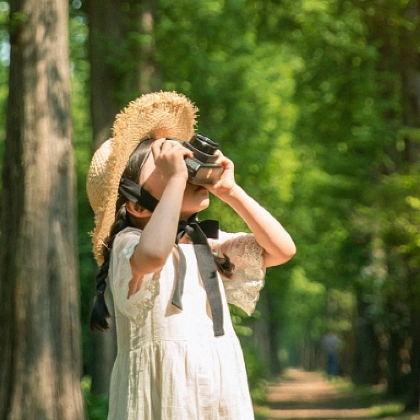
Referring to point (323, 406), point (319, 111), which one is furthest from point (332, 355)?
point (319, 111)

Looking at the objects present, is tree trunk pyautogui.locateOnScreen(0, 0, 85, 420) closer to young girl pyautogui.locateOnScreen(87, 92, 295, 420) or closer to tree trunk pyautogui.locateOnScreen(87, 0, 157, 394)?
young girl pyautogui.locateOnScreen(87, 92, 295, 420)

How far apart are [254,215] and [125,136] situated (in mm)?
584

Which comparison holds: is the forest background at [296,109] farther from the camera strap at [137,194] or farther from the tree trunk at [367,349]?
the camera strap at [137,194]

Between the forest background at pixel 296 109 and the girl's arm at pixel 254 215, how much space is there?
5.01 metres

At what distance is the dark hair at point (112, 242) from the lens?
142 inches

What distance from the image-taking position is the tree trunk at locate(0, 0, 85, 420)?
8.25 metres

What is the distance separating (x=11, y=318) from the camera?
27.5 feet

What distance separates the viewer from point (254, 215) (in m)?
3.67

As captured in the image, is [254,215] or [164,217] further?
[254,215]

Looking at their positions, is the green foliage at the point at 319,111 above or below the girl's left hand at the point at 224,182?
above

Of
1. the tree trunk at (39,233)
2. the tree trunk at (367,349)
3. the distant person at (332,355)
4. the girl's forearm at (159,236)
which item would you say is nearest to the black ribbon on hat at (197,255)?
the girl's forearm at (159,236)

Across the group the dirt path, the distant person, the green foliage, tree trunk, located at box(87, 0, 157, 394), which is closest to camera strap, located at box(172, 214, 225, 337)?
the green foliage

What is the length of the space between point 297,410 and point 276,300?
56.4 feet

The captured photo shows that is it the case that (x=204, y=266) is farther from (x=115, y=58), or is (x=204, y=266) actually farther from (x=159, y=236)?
(x=115, y=58)
